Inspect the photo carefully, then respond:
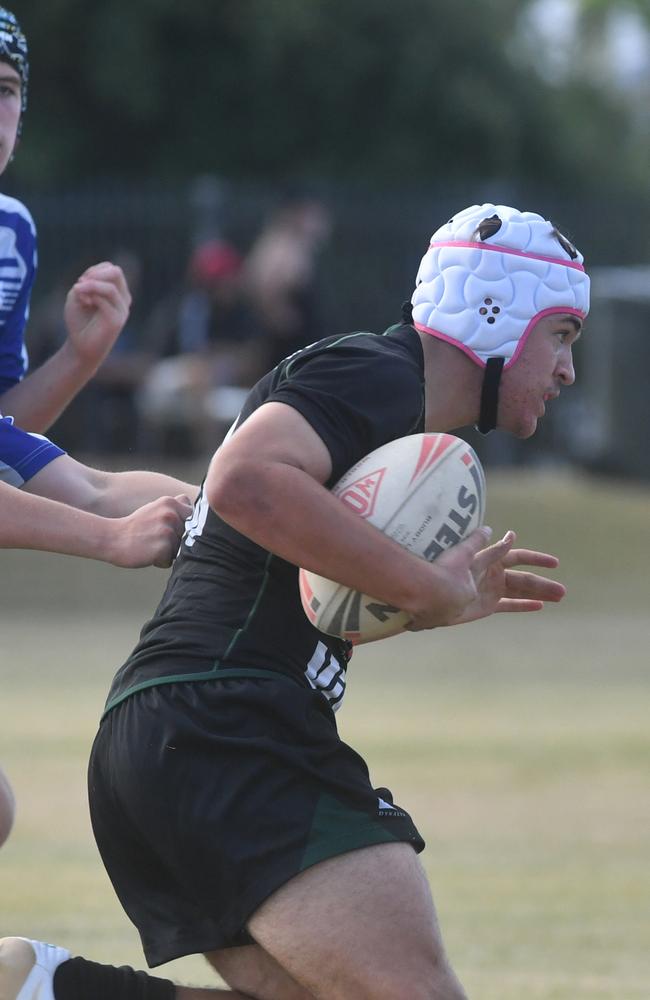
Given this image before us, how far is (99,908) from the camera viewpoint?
8320 millimetres

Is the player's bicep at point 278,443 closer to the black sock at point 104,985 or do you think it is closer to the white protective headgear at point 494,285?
the white protective headgear at point 494,285

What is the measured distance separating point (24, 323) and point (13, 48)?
83 cm

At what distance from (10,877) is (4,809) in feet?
13.1

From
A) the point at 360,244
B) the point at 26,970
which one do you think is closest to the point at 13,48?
the point at 26,970

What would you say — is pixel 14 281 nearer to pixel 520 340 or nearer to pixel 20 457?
pixel 20 457

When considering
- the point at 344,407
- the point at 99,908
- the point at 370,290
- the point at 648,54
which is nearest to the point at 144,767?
the point at 344,407

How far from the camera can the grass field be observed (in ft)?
25.0

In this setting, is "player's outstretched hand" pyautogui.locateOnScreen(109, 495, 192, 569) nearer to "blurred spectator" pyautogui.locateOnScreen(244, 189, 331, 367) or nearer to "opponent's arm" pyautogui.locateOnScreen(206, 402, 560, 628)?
"opponent's arm" pyautogui.locateOnScreen(206, 402, 560, 628)

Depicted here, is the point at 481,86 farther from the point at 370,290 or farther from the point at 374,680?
the point at 374,680

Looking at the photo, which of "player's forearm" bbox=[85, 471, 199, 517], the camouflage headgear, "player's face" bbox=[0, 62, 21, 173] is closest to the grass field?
"player's forearm" bbox=[85, 471, 199, 517]

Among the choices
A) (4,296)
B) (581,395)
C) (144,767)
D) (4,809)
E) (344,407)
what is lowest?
(581,395)

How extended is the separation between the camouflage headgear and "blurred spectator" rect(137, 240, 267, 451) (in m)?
13.2

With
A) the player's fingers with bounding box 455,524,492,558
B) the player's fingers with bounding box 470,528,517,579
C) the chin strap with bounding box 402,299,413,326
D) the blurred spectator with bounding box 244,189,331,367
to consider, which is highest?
the chin strap with bounding box 402,299,413,326

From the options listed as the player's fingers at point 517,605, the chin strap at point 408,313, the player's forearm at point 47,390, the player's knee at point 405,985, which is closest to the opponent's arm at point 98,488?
the player's forearm at point 47,390
